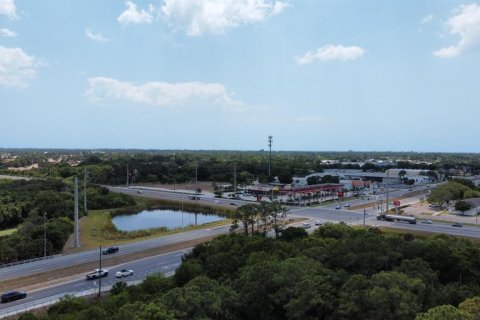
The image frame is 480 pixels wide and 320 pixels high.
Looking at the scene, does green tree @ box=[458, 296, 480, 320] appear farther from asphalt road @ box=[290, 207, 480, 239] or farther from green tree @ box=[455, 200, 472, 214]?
green tree @ box=[455, 200, 472, 214]

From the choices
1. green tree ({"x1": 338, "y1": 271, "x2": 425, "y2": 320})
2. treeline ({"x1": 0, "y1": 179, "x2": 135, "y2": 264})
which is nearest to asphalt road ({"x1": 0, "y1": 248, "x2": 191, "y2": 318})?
treeline ({"x1": 0, "y1": 179, "x2": 135, "y2": 264})

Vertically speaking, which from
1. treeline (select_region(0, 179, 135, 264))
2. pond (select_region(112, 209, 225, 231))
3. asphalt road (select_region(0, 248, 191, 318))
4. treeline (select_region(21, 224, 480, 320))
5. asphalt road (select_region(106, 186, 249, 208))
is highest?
treeline (select_region(21, 224, 480, 320))

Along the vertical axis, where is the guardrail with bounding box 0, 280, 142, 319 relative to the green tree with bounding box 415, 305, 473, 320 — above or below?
below

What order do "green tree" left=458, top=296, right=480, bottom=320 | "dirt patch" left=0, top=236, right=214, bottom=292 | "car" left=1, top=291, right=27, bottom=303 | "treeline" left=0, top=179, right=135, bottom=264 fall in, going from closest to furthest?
1. "green tree" left=458, top=296, right=480, bottom=320
2. "car" left=1, top=291, right=27, bottom=303
3. "dirt patch" left=0, top=236, right=214, bottom=292
4. "treeline" left=0, top=179, right=135, bottom=264

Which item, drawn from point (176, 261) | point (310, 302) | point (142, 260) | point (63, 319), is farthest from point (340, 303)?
point (142, 260)

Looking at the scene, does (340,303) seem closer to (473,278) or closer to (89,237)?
(473,278)

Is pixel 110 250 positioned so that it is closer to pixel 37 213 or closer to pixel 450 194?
pixel 37 213
